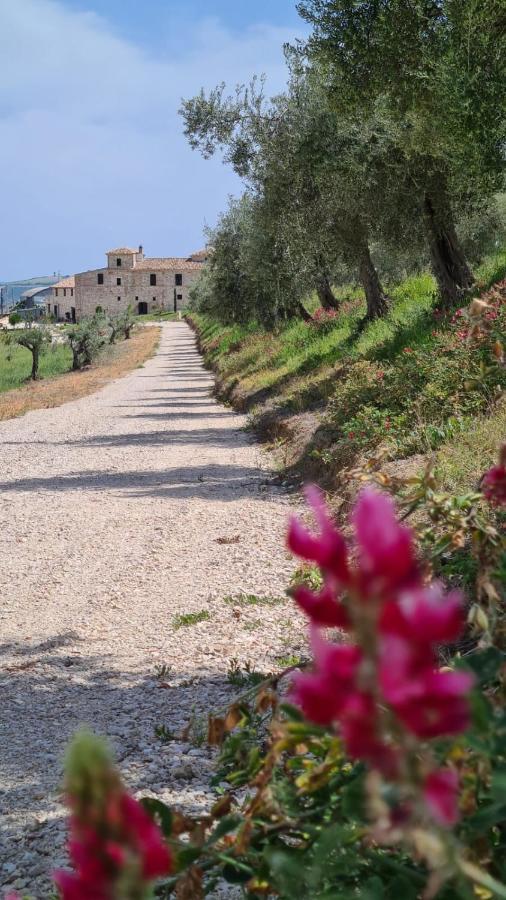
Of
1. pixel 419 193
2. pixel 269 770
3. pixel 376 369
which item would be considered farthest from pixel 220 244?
pixel 269 770

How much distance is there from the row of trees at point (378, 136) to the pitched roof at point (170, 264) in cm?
10127

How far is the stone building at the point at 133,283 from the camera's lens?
410 feet

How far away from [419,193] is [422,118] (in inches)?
123

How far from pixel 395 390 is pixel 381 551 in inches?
449

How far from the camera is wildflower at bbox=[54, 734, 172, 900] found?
0.61 metres

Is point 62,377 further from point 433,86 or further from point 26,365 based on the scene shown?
point 433,86

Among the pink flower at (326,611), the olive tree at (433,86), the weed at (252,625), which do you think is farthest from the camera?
the olive tree at (433,86)

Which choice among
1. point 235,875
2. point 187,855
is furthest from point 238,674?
point 187,855

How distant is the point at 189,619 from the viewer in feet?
21.7

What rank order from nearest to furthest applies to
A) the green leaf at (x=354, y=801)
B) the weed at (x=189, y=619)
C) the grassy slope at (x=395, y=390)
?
the green leaf at (x=354, y=801) < the weed at (x=189, y=619) < the grassy slope at (x=395, y=390)

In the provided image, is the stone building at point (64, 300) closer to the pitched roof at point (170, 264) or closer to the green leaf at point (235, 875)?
the pitched roof at point (170, 264)

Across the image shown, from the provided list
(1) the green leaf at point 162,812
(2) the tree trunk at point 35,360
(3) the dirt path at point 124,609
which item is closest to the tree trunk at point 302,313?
(2) the tree trunk at point 35,360

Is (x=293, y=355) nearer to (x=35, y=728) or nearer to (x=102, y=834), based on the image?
(x=35, y=728)

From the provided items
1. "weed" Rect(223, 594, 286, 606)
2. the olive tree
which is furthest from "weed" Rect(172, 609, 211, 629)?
the olive tree
